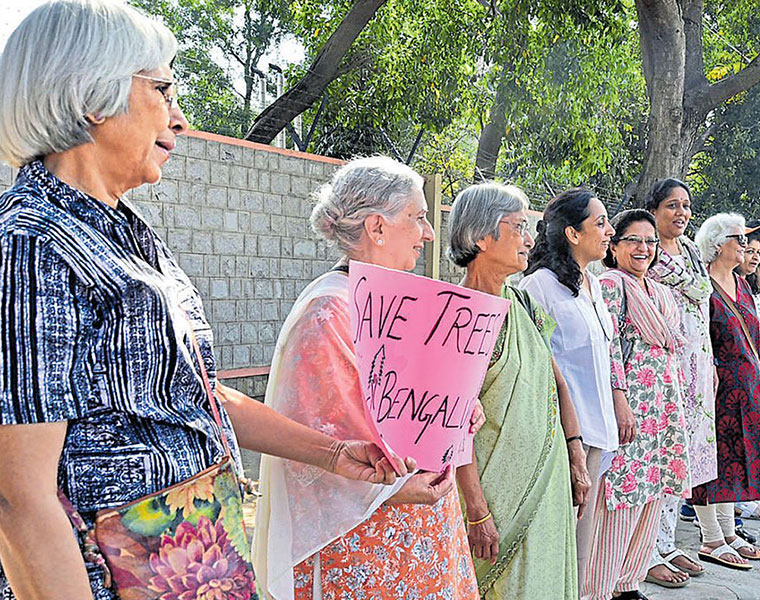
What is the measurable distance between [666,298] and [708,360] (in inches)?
27.4

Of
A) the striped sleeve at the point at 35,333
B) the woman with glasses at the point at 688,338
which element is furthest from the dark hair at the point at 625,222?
the striped sleeve at the point at 35,333

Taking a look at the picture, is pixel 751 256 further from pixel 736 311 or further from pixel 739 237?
pixel 736 311

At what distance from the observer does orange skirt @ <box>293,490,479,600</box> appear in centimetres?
230

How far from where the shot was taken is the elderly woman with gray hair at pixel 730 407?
5055 millimetres

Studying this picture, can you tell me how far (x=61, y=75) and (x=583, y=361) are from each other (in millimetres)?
2839

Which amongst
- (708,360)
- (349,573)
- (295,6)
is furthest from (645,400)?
(295,6)

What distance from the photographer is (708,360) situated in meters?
4.98

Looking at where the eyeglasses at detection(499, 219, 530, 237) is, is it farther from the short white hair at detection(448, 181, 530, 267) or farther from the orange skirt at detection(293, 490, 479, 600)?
the orange skirt at detection(293, 490, 479, 600)

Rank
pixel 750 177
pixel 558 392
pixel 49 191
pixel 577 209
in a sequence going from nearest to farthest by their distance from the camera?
1. pixel 49 191
2. pixel 558 392
3. pixel 577 209
4. pixel 750 177

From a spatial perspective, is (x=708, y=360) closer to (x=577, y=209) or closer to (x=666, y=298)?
(x=666, y=298)

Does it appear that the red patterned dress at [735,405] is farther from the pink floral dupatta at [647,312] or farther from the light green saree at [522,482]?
the light green saree at [522,482]

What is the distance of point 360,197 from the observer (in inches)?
97.9

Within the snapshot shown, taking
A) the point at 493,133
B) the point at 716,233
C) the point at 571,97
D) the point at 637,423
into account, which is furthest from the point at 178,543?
the point at 493,133

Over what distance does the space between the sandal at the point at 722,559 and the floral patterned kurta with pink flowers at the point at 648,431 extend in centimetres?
84
